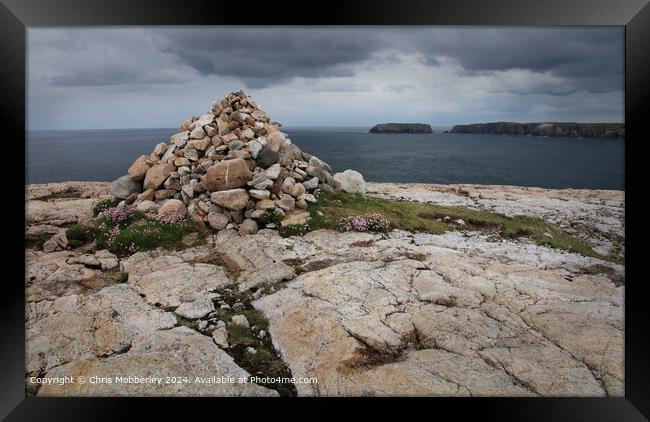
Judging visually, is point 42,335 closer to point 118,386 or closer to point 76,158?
point 118,386

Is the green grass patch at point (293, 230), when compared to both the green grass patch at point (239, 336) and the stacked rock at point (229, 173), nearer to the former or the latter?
the stacked rock at point (229, 173)

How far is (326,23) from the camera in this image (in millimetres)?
6336

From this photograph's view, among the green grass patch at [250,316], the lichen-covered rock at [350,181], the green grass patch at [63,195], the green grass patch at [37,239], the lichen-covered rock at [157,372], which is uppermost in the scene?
the lichen-covered rock at [350,181]

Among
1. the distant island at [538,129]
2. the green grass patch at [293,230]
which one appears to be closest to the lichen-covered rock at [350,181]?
the green grass patch at [293,230]

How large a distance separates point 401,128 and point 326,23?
5.87 m

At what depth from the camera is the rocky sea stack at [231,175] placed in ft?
33.3

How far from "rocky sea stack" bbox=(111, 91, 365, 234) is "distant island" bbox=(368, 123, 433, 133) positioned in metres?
1.57

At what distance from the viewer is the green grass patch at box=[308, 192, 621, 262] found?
1015 cm

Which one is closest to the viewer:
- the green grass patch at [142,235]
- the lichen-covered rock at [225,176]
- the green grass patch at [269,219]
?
the green grass patch at [142,235]

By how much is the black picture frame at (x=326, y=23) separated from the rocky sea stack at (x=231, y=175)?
4.33 m

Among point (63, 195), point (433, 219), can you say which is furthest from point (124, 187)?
point (433, 219)

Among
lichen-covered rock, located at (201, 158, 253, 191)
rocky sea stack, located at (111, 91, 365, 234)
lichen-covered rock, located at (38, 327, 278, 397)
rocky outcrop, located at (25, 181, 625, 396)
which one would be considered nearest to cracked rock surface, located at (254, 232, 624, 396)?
rocky outcrop, located at (25, 181, 625, 396)

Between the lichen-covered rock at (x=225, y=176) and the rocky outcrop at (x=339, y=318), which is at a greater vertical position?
the lichen-covered rock at (x=225, y=176)

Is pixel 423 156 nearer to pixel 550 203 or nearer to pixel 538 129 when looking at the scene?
pixel 538 129
